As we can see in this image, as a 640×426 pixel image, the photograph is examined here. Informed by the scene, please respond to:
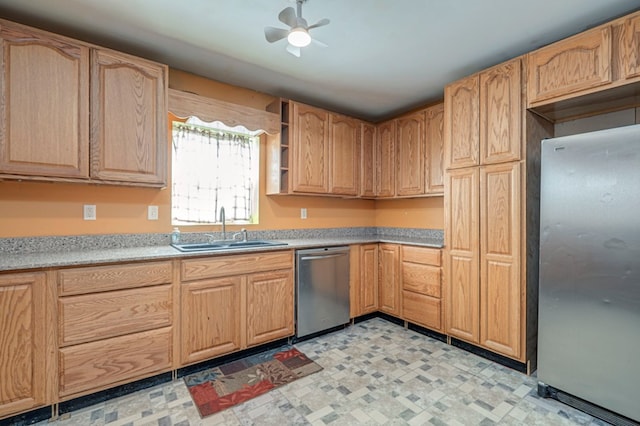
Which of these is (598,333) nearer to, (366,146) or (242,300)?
(242,300)

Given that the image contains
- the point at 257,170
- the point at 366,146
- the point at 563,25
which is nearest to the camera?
the point at 563,25

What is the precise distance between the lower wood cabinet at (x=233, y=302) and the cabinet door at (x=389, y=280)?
3.78ft

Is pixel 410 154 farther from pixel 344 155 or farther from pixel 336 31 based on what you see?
pixel 336 31

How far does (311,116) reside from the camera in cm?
325

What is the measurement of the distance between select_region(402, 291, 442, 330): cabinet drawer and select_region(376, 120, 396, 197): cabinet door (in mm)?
1238

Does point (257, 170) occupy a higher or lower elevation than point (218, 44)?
lower

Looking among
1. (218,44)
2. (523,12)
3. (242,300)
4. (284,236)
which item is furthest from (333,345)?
(523,12)

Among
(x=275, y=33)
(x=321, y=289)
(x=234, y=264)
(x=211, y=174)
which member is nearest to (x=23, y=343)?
(x=234, y=264)

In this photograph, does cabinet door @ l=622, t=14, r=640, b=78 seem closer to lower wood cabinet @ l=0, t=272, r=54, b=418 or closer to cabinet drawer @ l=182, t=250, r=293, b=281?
cabinet drawer @ l=182, t=250, r=293, b=281

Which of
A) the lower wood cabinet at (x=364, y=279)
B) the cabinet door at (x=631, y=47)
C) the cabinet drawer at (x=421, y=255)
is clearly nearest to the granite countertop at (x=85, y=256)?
the lower wood cabinet at (x=364, y=279)

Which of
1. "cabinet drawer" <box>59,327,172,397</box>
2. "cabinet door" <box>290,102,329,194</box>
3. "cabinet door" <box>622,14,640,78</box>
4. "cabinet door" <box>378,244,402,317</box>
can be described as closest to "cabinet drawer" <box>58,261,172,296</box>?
"cabinet drawer" <box>59,327,172,397</box>

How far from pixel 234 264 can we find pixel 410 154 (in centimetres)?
230

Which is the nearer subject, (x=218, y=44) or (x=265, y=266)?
(x=218, y=44)

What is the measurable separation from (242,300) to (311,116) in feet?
6.58
